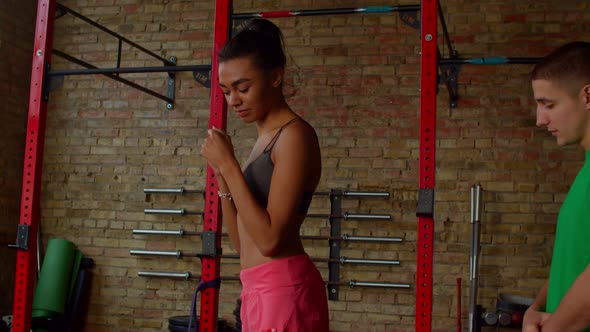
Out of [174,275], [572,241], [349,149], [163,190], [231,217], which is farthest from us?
[163,190]

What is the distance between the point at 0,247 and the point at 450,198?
12.6 feet

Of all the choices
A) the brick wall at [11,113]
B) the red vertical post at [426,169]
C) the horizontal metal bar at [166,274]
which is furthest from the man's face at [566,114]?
the brick wall at [11,113]

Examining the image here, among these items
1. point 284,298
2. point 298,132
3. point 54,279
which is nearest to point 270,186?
point 298,132

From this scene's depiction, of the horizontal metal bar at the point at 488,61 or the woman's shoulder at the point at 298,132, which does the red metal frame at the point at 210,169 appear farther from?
the woman's shoulder at the point at 298,132

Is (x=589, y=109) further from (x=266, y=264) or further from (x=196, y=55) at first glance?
(x=196, y=55)

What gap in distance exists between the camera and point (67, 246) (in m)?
5.48

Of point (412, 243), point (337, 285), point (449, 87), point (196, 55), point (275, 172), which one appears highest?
point (196, 55)

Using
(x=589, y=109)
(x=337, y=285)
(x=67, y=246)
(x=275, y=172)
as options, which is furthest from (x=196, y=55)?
(x=589, y=109)

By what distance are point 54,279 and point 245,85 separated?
4.29m

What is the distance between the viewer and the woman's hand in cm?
159

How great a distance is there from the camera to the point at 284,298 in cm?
151

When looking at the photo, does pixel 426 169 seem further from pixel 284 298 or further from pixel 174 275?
pixel 174 275

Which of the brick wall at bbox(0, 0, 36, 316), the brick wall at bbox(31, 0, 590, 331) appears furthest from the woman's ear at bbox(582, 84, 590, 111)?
the brick wall at bbox(0, 0, 36, 316)

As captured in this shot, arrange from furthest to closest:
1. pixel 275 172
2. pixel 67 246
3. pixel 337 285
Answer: pixel 67 246, pixel 337 285, pixel 275 172
